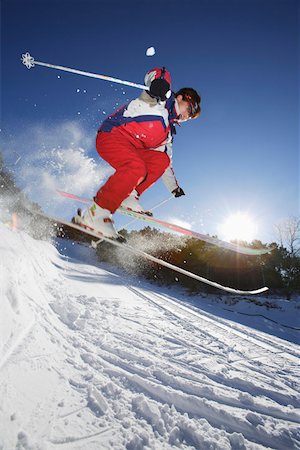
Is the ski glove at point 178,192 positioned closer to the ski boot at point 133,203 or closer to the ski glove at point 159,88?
the ski boot at point 133,203

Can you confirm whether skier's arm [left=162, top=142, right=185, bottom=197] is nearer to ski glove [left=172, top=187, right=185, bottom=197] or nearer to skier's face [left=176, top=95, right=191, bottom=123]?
ski glove [left=172, top=187, right=185, bottom=197]

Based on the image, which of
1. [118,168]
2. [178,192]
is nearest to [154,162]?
[118,168]

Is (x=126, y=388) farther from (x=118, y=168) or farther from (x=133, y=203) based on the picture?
(x=118, y=168)

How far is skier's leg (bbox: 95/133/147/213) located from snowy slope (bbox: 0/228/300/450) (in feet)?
6.18

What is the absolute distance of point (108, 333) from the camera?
4590 millimetres

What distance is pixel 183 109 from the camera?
3191 mm

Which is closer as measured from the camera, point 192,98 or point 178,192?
point 192,98

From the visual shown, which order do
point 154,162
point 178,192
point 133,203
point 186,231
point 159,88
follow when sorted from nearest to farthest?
1. point 159,88
2. point 154,162
3. point 133,203
4. point 178,192
5. point 186,231

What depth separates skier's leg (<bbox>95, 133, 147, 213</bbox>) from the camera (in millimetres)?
2775

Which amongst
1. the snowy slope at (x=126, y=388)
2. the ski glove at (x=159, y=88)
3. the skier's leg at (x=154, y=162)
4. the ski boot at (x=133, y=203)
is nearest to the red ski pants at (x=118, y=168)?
the skier's leg at (x=154, y=162)

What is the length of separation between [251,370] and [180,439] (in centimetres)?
241

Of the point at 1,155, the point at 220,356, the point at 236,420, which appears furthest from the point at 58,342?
the point at 1,155

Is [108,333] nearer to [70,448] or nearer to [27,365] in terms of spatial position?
[27,365]

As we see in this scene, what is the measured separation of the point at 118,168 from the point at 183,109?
113cm
